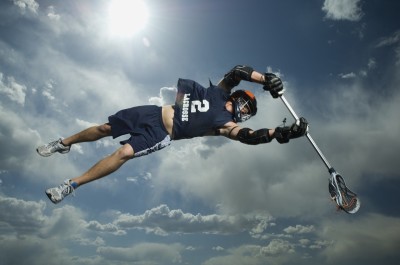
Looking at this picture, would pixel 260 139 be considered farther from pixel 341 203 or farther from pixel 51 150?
pixel 51 150

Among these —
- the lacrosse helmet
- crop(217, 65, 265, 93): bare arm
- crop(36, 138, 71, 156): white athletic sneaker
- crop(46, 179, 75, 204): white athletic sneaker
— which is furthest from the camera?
crop(36, 138, 71, 156): white athletic sneaker

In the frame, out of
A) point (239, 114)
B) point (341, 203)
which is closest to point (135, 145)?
point (239, 114)

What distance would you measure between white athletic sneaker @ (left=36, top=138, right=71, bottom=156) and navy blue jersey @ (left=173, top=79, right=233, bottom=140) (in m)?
3.70

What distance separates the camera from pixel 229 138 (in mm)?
9719

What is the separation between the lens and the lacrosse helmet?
32.6ft

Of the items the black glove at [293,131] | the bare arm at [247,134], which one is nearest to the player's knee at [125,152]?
the bare arm at [247,134]

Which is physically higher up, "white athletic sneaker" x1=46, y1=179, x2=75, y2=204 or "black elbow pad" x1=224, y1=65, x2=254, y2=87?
A: "black elbow pad" x1=224, y1=65, x2=254, y2=87

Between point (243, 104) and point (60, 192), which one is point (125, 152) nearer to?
point (60, 192)

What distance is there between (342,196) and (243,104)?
3572mm

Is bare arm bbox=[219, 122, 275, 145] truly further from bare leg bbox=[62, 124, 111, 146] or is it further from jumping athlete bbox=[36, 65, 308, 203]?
bare leg bbox=[62, 124, 111, 146]

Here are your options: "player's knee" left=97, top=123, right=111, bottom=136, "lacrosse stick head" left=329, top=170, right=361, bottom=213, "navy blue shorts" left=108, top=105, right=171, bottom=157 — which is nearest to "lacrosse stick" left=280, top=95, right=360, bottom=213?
"lacrosse stick head" left=329, top=170, right=361, bottom=213

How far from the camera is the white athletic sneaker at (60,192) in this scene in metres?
8.18

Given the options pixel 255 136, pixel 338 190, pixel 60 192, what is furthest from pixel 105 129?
pixel 338 190

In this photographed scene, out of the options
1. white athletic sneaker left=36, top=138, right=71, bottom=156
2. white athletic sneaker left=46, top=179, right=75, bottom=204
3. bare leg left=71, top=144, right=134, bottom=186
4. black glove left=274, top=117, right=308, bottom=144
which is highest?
white athletic sneaker left=36, top=138, right=71, bottom=156
